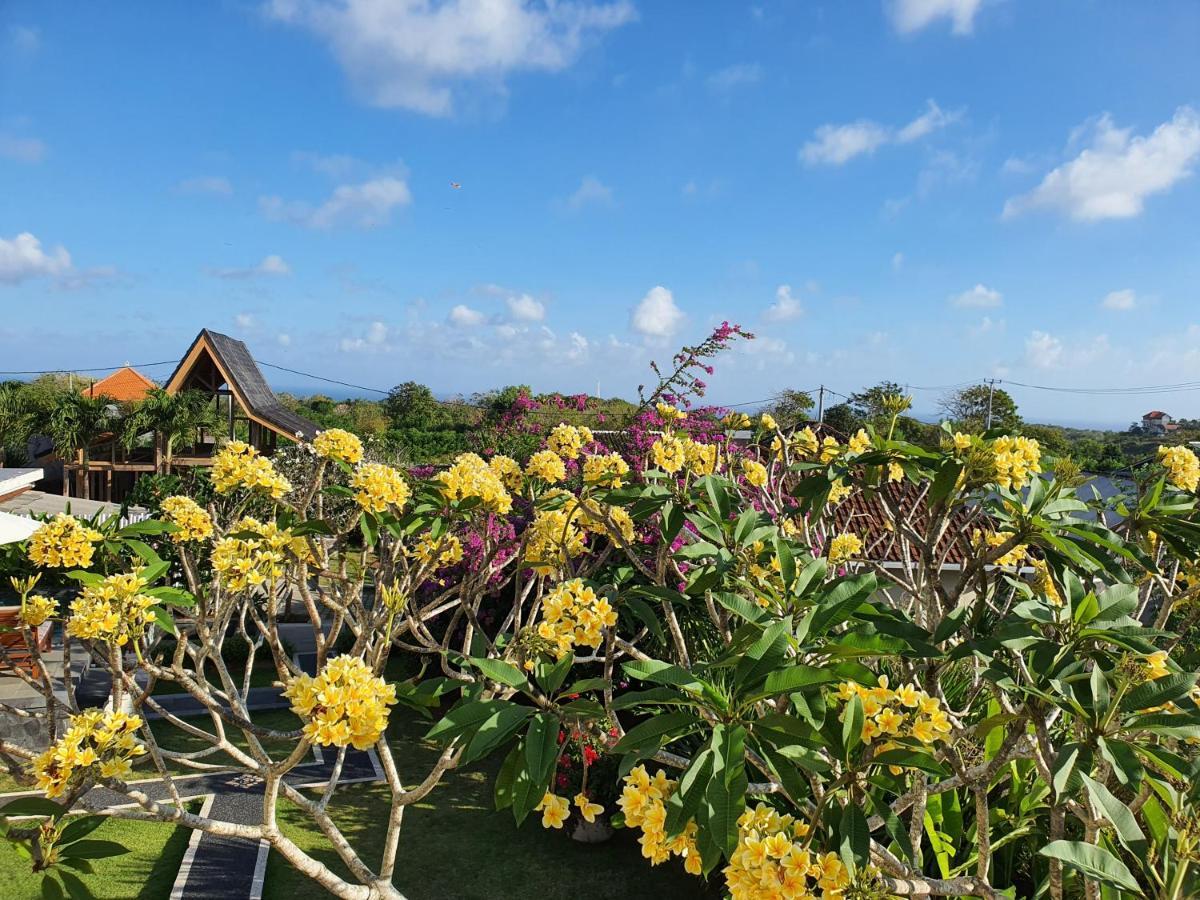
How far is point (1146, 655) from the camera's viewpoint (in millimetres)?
1427

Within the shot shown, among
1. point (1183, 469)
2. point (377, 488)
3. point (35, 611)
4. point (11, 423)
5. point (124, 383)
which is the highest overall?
point (124, 383)

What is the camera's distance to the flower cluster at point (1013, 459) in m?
1.86

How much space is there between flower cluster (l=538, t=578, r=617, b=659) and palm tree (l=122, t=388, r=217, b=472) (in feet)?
37.8

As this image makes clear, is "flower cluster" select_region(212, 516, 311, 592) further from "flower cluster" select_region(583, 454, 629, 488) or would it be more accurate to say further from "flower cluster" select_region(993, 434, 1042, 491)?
"flower cluster" select_region(993, 434, 1042, 491)

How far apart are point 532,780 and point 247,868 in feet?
10.3

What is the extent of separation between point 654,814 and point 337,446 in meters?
1.74

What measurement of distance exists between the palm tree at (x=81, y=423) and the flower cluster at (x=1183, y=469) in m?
13.3

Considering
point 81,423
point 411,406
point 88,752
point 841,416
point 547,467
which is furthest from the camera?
point 411,406

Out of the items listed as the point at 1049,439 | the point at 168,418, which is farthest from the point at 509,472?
the point at 1049,439

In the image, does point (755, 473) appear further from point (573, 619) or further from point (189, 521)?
point (189, 521)

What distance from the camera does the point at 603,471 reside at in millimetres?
2549

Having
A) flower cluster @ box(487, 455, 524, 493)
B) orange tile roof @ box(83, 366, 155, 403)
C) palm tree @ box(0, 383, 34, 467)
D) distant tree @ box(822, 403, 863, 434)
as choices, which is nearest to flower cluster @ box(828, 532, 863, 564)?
flower cluster @ box(487, 455, 524, 493)

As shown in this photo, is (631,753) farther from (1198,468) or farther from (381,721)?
(1198,468)

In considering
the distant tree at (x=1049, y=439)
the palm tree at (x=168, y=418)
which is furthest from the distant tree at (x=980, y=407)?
the palm tree at (x=168, y=418)
